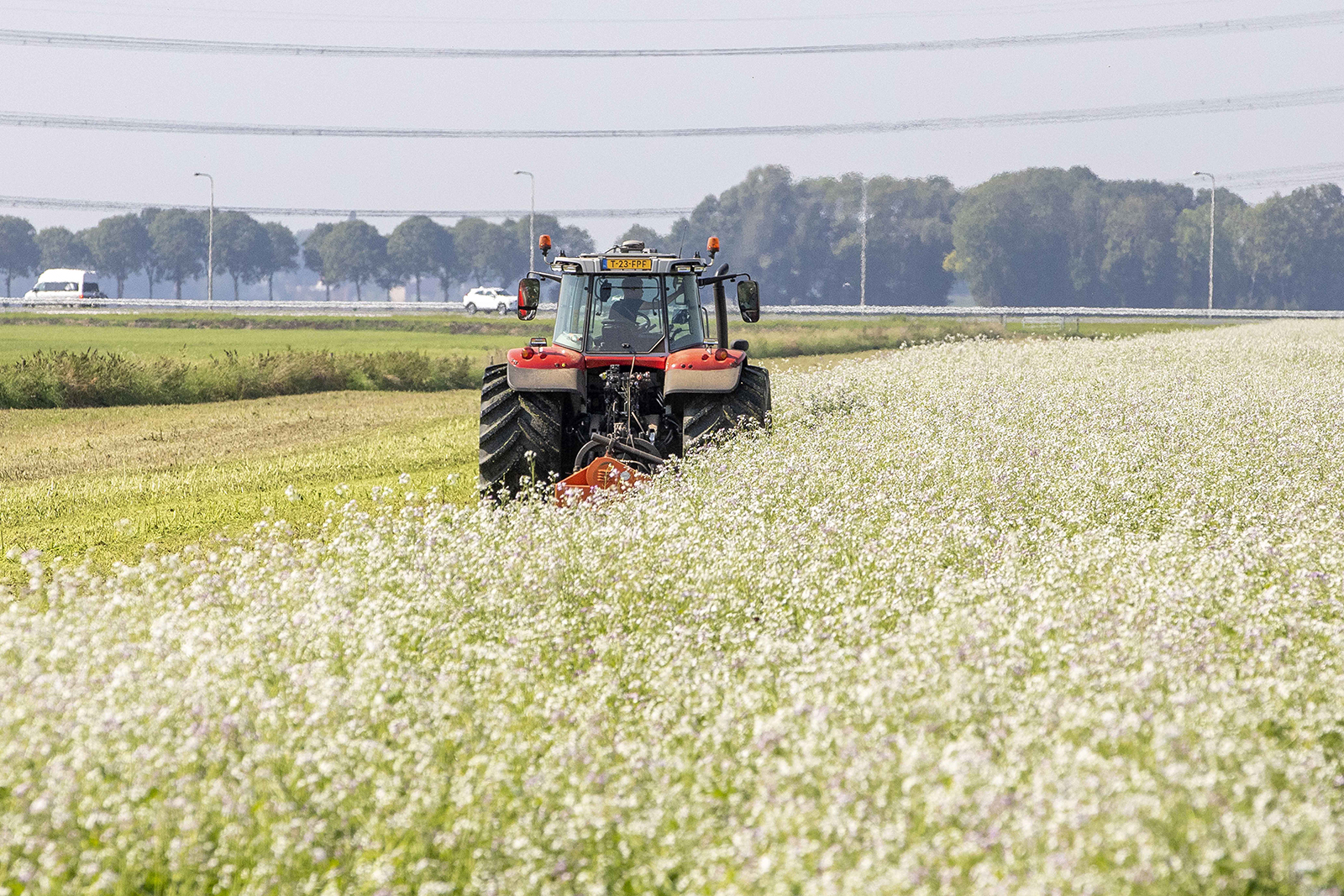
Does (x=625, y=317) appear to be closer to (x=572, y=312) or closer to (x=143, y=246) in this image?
(x=572, y=312)

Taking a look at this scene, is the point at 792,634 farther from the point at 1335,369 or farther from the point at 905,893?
the point at 1335,369

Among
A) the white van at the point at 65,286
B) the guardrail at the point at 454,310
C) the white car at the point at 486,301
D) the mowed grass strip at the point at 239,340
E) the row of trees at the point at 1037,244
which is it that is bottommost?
the mowed grass strip at the point at 239,340

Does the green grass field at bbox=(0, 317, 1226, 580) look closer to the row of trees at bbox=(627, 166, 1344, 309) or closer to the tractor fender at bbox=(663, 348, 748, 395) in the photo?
the tractor fender at bbox=(663, 348, 748, 395)

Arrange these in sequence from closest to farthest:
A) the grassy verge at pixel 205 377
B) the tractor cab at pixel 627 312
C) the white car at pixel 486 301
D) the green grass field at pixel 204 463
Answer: the green grass field at pixel 204 463 < the tractor cab at pixel 627 312 < the grassy verge at pixel 205 377 < the white car at pixel 486 301

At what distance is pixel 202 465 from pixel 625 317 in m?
6.70

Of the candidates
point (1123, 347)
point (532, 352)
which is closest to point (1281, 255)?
point (1123, 347)

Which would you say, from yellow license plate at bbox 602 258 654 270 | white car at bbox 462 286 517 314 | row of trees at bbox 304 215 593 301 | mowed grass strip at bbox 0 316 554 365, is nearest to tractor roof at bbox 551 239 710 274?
yellow license plate at bbox 602 258 654 270

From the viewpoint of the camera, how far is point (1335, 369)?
71.6ft

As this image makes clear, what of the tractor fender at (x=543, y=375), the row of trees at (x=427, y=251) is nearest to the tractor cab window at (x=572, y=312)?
the tractor fender at (x=543, y=375)

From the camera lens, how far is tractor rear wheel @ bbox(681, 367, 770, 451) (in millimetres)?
10648

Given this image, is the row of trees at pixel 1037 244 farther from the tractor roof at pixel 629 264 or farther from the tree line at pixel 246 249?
the tractor roof at pixel 629 264

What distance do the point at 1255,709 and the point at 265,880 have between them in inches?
132

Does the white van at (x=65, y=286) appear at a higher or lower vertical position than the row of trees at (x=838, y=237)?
lower

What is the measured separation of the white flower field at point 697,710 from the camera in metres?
3.35
